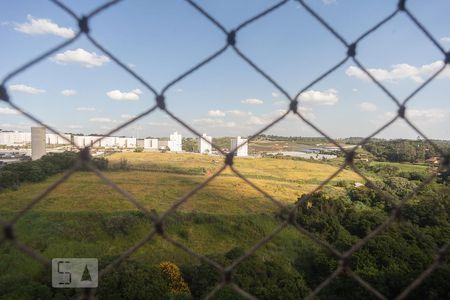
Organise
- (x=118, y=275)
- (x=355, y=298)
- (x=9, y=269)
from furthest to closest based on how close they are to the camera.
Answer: (x=9, y=269) → (x=355, y=298) → (x=118, y=275)

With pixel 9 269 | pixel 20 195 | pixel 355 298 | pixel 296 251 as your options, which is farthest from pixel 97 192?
pixel 355 298

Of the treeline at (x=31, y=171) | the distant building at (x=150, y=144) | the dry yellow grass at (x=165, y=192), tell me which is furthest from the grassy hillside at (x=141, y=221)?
the distant building at (x=150, y=144)

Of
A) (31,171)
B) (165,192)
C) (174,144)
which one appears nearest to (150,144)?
(174,144)

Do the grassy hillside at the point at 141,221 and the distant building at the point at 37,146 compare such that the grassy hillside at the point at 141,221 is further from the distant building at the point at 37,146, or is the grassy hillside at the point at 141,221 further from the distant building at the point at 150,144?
the distant building at the point at 150,144

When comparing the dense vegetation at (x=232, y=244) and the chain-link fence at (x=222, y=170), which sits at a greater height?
the chain-link fence at (x=222, y=170)

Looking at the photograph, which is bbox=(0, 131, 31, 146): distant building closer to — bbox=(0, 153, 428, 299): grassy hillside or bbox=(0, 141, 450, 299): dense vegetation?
bbox=(0, 153, 428, 299): grassy hillside

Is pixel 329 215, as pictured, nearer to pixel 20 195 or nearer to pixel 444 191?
pixel 444 191

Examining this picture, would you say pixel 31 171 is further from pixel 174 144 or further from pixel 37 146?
pixel 174 144

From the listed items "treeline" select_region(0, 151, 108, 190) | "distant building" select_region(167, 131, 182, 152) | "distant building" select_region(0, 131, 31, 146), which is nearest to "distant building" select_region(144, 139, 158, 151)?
"distant building" select_region(167, 131, 182, 152)
